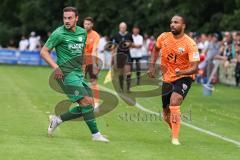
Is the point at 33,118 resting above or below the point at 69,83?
below

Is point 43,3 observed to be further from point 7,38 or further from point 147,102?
point 147,102

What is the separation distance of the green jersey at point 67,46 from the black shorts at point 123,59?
1158 centimetres

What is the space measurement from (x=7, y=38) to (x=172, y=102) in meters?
46.2

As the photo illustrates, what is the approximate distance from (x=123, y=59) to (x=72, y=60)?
473 inches

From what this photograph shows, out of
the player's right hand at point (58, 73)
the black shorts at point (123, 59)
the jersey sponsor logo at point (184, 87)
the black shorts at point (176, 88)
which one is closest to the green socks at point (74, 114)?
the player's right hand at point (58, 73)

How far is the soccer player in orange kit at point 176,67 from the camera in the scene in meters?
12.2

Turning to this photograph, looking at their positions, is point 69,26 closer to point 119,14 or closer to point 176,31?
point 176,31

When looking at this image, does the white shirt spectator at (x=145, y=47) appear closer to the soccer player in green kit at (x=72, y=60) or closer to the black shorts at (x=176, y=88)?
the black shorts at (x=176, y=88)

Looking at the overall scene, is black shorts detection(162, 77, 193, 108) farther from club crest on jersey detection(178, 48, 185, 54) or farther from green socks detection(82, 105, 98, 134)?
green socks detection(82, 105, 98, 134)

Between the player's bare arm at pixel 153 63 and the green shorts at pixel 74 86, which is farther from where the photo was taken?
the player's bare arm at pixel 153 63

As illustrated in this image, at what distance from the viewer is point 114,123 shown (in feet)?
49.6

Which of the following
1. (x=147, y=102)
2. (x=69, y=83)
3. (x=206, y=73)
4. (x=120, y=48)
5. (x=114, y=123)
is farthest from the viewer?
(x=206, y=73)

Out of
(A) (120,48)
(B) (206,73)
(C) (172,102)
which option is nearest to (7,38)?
(B) (206,73)

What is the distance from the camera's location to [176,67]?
12.5 meters
